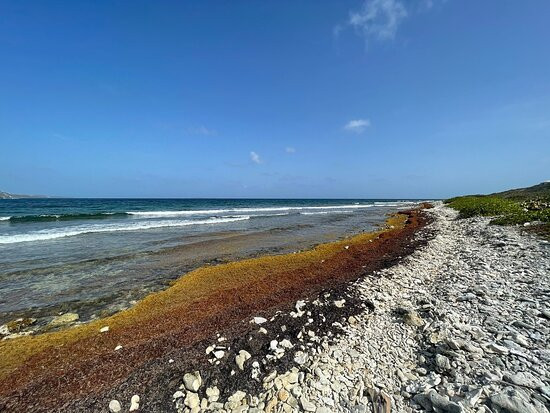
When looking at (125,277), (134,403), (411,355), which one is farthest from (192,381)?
(125,277)

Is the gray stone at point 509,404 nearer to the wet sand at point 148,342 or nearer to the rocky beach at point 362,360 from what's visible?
the rocky beach at point 362,360

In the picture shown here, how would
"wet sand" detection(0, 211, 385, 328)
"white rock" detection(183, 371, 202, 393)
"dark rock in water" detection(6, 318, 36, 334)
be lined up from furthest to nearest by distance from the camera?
"wet sand" detection(0, 211, 385, 328) < "dark rock in water" detection(6, 318, 36, 334) < "white rock" detection(183, 371, 202, 393)

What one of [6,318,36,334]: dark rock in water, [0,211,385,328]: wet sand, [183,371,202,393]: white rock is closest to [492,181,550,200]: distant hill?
[0,211,385,328]: wet sand

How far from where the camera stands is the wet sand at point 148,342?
4297 mm

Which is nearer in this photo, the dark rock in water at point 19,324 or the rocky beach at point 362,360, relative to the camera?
the rocky beach at point 362,360

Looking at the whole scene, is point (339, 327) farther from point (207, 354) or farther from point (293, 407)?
point (207, 354)

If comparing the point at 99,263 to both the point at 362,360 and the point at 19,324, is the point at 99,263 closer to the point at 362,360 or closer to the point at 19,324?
the point at 19,324

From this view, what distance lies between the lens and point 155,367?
15.6 feet

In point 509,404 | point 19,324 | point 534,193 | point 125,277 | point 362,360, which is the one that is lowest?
point 19,324

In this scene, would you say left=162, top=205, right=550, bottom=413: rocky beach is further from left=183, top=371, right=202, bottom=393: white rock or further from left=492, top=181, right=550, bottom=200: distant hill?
left=492, top=181, right=550, bottom=200: distant hill

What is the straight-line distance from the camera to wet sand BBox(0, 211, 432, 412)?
4.30m

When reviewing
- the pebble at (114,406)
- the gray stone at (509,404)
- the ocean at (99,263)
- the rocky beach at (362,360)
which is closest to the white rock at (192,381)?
the rocky beach at (362,360)

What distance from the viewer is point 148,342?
571 cm

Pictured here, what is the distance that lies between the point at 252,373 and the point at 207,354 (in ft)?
3.57
